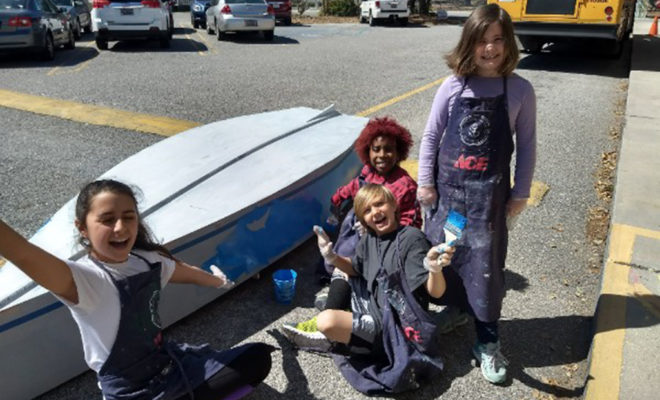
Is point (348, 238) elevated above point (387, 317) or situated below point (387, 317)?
above

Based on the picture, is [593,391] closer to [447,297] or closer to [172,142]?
[447,297]

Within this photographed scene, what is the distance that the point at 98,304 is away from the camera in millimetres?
2012

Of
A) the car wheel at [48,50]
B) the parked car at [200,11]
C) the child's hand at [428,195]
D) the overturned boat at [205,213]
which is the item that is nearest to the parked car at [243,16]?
the parked car at [200,11]

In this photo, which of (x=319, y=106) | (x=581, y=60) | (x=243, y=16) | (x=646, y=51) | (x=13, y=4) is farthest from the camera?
(x=243, y=16)

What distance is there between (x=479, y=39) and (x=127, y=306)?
5.83 feet

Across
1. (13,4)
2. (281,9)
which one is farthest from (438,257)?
(281,9)

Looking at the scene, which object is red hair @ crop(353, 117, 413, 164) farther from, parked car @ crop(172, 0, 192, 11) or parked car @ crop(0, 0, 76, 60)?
parked car @ crop(172, 0, 192, 11)

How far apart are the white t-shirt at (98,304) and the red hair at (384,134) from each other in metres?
1.54

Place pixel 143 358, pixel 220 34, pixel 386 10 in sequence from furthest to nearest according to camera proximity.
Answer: pixel 386 10
pixel 220 34
pixel 143 358

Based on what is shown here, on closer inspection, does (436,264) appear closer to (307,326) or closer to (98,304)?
(307,326)

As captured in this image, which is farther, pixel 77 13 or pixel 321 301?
pixel 77 13

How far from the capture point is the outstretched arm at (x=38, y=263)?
165 cm

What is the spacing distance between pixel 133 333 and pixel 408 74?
9.18m

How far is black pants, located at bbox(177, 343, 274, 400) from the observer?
2.29 metres
